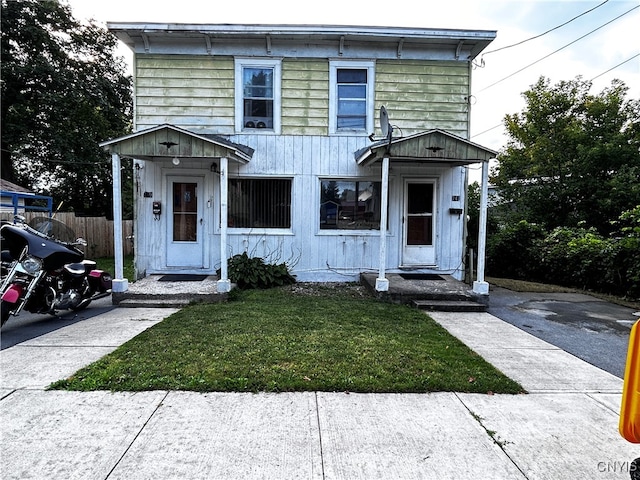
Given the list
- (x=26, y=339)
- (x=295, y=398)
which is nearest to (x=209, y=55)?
(x=26, y=339)

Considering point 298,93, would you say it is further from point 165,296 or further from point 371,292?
point 165,296

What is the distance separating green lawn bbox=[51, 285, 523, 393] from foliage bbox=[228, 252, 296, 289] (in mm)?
1825

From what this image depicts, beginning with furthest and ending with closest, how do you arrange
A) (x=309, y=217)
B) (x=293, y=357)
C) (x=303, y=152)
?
(x=309, y=217)
(x=303, y=152)
(x=293, y=357)

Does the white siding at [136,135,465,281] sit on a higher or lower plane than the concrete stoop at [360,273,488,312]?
higher

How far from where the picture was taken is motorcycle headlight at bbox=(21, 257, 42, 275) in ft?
15.6

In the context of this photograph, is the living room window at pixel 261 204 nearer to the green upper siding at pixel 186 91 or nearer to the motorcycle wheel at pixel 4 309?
the green upper siding at pixel 186 91

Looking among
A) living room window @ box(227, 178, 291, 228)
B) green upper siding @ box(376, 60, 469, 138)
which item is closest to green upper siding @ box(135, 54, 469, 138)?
green upper siding @ box(376, 60, 469, 138)

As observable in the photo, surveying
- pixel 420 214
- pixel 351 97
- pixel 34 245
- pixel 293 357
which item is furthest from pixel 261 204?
pixel 293 357

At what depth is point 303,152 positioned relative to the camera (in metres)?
8.09

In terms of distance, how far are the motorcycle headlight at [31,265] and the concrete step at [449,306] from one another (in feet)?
18.4

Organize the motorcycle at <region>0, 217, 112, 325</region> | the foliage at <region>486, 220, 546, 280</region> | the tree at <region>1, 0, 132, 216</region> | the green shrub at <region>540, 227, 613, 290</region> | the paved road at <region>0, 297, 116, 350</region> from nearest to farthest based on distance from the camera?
the paved road at <region>0, 297, 116, 350</region> < the motorcycle at <region>0, 217, 112, 325</region> < the green shrub at <region>540, 227, 613, 290</region> < the foliage at <region>486, 220, 546, 280</region> < the tree at <region>1, 0, 132, 216</region>

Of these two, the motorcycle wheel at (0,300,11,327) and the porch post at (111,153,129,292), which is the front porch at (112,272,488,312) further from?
the motorcycle wheel at (0,300,11,327)

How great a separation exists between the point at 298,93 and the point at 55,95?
1404 cm

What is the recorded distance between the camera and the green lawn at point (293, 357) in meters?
3.22
